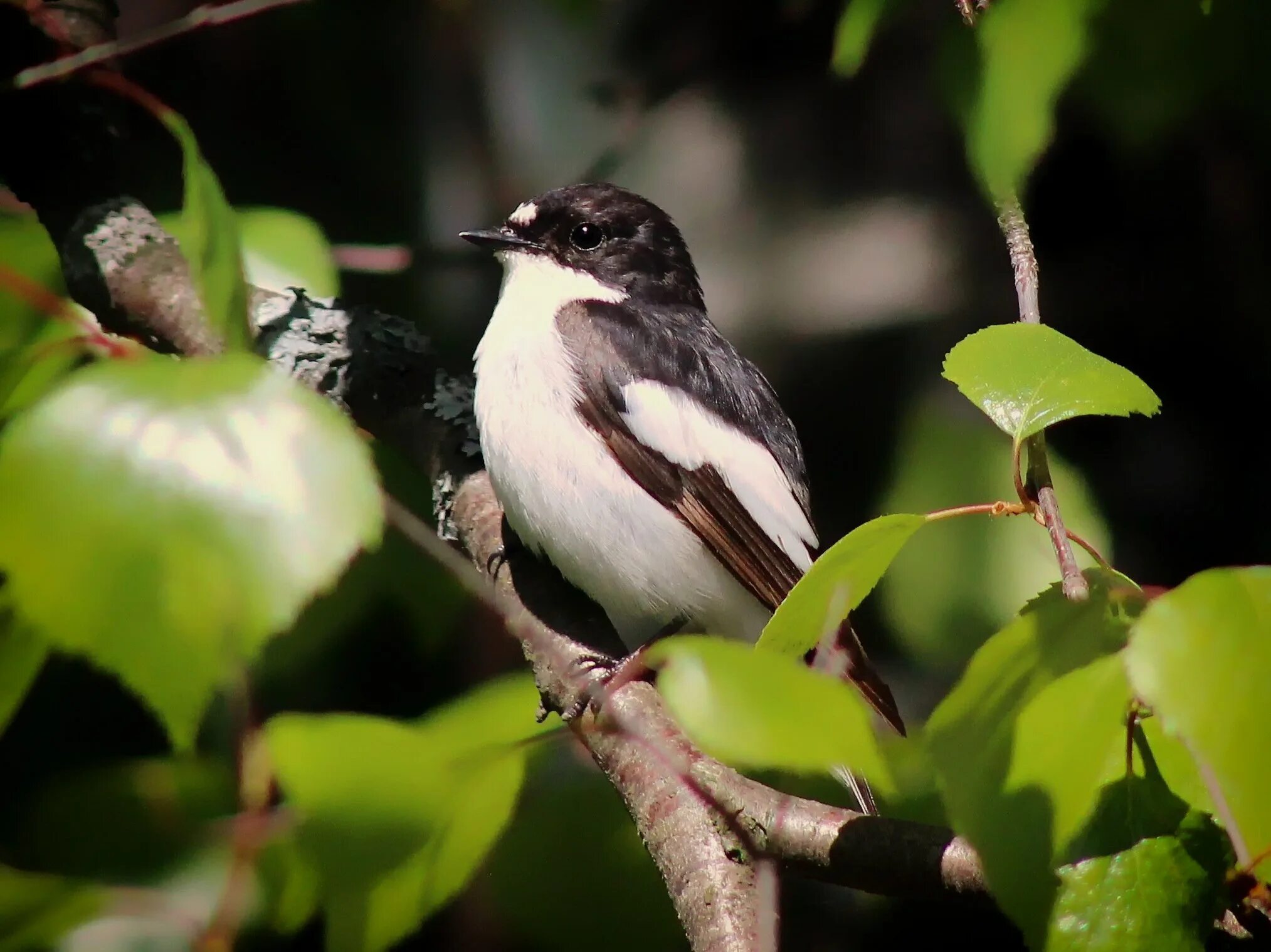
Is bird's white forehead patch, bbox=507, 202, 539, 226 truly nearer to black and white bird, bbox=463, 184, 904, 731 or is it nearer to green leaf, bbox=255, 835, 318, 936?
black and white bird, bbox=463, 184, 904, 731

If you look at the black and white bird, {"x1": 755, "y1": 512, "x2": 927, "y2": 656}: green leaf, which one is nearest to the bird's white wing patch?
the black and white bird

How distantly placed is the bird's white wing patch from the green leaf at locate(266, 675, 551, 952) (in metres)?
0.97

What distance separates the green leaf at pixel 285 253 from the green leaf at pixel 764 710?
1211 mm

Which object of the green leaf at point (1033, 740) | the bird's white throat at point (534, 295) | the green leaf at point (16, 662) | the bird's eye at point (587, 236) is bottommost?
the bird's white throat at point (534, 295)

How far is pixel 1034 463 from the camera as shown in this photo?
3.22ft

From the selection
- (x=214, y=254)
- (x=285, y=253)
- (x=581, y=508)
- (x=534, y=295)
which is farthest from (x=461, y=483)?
(x=214, y=254)

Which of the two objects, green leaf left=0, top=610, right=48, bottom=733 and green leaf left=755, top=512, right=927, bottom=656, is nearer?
green leaf left=755, top=512, right=927, bottom=656

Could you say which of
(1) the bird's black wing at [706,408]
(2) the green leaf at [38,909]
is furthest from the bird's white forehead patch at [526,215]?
(2) the green leaf at [38,909]

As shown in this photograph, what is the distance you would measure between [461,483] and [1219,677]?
154cm

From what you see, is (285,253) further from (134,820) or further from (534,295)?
(134,820)

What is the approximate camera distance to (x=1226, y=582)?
699mm

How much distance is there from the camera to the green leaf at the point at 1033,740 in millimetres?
711

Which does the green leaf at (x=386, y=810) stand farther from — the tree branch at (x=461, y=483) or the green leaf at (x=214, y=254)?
the green leaf at (x=214, y=254)

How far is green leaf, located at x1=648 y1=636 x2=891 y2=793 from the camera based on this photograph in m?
0.61
